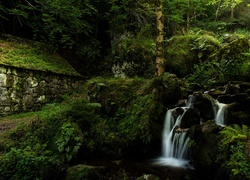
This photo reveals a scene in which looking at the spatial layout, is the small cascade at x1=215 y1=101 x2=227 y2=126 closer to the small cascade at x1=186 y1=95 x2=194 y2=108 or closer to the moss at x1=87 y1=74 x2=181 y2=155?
the small cascade at x1=186 y1=95 x2=194 y2=108

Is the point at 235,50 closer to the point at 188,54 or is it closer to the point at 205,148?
the point at 188,54

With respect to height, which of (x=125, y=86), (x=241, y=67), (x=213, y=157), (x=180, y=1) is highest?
(x=180, y=1)

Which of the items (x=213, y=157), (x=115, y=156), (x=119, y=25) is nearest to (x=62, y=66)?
(x=119, y=25)

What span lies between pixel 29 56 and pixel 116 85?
5.91 meters

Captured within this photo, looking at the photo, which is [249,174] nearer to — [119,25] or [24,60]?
[24,60]

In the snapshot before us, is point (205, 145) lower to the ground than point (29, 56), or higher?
lower

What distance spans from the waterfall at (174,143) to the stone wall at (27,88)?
698 centimetres

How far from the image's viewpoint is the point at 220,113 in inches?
270

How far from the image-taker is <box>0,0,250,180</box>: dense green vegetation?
5160 mm

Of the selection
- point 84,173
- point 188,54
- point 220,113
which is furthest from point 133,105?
point 188,54

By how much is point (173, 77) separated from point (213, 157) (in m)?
3.98

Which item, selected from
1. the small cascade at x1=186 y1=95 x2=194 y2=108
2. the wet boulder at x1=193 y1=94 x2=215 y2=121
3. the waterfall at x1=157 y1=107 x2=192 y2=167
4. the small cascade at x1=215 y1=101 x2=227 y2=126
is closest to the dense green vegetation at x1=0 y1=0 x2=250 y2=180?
the waterfall at x1=157 y1=107 x2=192 y2=167

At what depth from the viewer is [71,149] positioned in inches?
248

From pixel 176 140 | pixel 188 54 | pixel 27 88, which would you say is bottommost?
pixel 176 140
